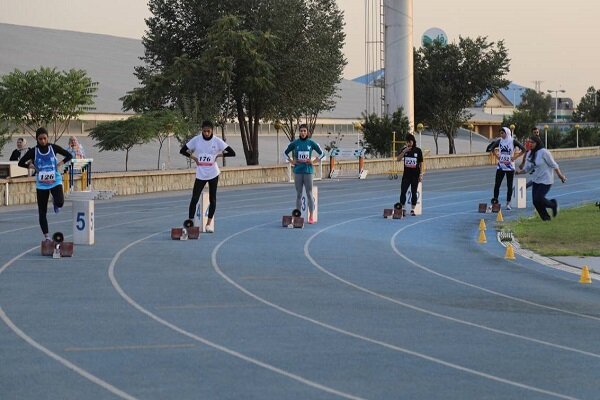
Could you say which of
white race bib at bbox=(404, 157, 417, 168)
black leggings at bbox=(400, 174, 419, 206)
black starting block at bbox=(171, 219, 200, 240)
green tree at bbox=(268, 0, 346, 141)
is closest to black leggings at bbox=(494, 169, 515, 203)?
black leggings at bbox=(400, 174, 419, 206)

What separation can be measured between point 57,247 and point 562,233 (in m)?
9.69

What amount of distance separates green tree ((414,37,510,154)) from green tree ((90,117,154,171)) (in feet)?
100

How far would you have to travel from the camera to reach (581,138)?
86312 mm

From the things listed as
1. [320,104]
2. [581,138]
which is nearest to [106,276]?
[320,104]

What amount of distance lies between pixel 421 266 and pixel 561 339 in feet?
20.8

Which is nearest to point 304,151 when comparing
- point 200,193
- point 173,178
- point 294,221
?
point 294,221

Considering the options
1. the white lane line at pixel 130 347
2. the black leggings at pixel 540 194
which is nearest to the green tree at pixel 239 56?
the black leggings at pixel 540 194

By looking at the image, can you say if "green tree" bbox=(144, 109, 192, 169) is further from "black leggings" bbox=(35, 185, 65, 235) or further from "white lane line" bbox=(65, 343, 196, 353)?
"white lane line" bbox=(65, 343, 196, 353)

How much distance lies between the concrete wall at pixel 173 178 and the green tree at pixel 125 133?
158 inches

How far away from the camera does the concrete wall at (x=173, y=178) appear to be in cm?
3122

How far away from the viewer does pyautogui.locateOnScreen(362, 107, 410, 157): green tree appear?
57.2 m

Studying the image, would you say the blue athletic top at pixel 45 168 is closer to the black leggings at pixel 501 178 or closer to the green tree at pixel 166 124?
the black leggings at pixel 501 178

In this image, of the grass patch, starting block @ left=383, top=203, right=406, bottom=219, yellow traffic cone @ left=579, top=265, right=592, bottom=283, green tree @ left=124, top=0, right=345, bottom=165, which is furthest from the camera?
green tree @ left=124, top=0, right=345, bottom=165

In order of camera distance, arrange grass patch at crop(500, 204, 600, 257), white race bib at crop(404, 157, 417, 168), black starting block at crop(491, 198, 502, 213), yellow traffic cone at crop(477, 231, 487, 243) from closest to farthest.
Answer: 1. grass patch at crop(500, 204, 600, 257)
2. yellow traffic cone at crop(477, 231, 487, 243)
3. white race bib at crop(404, 157, 417, 168)
4. black starting block at crop(491, 198, 502, 213)
